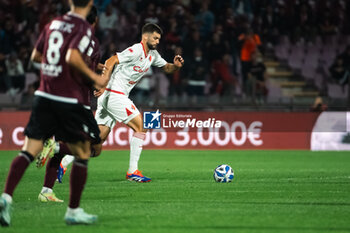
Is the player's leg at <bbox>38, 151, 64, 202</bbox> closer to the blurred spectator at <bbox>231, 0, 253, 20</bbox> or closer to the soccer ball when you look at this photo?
the soccer ball

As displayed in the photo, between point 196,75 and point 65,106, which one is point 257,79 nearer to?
point 196,75

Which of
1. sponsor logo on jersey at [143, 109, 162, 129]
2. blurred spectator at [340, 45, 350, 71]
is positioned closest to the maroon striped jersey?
sponsor logo on jersey at [143, 109, 162, 129]

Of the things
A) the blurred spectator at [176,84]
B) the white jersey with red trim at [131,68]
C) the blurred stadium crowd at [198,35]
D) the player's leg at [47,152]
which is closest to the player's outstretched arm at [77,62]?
the player's leg at [47,152]

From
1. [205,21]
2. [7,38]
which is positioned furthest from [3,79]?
[205,21]

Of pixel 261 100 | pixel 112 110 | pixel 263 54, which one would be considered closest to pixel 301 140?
pixel 261 100

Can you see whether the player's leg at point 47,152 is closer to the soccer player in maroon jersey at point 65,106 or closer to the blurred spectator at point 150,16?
the soccer player in maroon jersey at point 65,106

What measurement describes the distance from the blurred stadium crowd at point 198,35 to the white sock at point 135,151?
7.58 metres

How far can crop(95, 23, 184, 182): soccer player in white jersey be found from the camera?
11.5 meters

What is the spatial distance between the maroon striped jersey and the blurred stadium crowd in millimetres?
12477

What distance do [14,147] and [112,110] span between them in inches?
323

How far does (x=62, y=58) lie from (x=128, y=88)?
527 cm

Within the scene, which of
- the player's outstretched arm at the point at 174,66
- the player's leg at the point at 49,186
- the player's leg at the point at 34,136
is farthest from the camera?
the player's outstretched arm at the point at 174,66

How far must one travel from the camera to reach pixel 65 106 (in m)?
6.69

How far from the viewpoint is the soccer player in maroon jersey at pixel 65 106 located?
6.63 m
